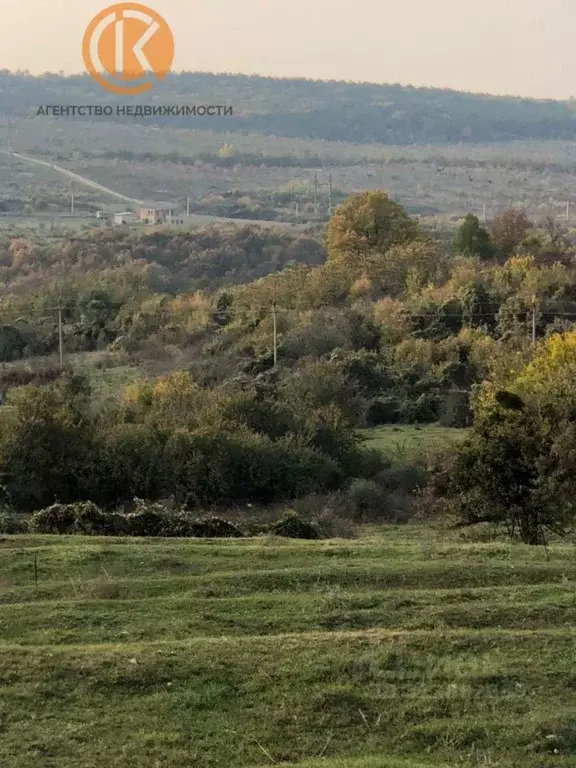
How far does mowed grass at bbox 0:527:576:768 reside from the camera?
7949mm

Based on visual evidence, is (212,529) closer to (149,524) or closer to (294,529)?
(149,524)

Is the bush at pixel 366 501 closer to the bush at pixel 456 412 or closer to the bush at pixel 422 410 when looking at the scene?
the bush at pixel 456 412

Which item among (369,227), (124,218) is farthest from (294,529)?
(124,218)

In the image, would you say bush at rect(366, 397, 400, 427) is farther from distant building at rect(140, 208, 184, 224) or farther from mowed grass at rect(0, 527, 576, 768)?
distant building at rect(140, 208, 184, 224)

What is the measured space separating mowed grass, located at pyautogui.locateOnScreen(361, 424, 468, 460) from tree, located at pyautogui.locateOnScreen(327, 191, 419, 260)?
2466cm

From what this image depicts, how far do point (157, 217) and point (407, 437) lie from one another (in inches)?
3008

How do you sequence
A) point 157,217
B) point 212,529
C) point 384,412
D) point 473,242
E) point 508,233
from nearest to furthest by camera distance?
point 212,529
point 384,412
point 473,242
point 508,233
point 157,217

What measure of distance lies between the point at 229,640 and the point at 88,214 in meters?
108

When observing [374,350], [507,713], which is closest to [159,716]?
[507,713]

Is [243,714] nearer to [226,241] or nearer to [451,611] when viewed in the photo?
[451,611]

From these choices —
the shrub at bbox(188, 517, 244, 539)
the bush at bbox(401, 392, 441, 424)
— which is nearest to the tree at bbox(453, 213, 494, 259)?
the bush at bbox(401, 392, 441, 424)

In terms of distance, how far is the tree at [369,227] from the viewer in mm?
64250

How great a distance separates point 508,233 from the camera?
66.4 meters

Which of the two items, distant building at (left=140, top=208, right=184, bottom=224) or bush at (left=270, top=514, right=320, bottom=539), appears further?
distant building at (left=140, top=208, right=184, bottom=224)
